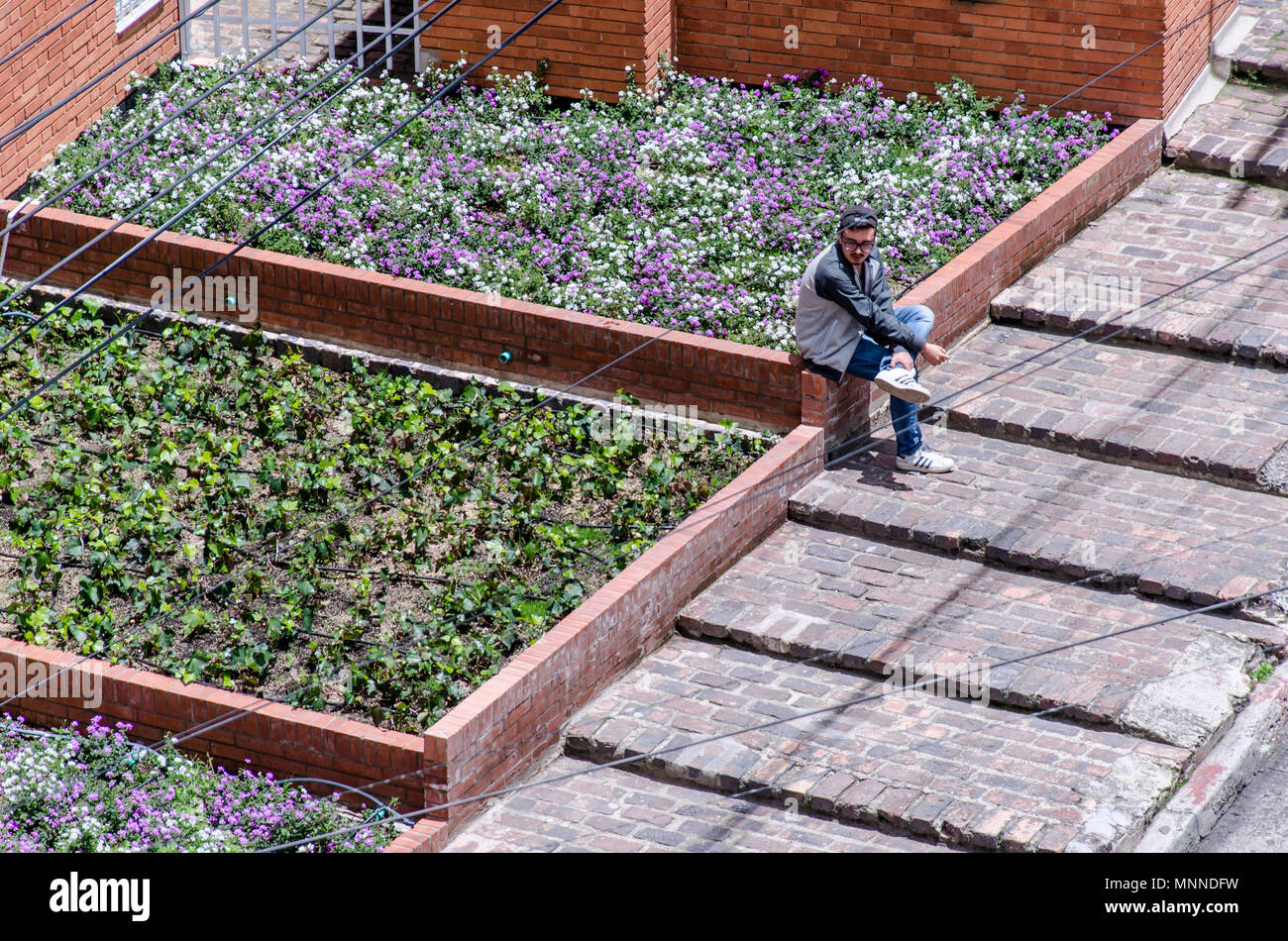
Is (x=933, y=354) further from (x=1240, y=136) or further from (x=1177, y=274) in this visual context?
(x=1240, y=136)

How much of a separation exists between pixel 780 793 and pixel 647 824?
612 millimetres

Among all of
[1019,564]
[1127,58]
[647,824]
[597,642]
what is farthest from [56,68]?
[647,824]

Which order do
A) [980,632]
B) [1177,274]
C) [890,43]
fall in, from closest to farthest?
1. [980,632]
2. [1177,274]
3. [890,43]

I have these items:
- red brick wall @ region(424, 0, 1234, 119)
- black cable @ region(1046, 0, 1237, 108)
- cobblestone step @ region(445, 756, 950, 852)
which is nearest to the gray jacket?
cobblestone step @ region(445, 756, 950, 852)

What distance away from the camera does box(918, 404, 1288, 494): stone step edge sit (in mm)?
10422

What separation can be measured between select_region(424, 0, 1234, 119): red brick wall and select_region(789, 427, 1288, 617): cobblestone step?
3909 millimetres

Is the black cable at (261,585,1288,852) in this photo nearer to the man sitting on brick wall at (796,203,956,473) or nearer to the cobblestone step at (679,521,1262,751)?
the cobblestone step at (679,521,1262,751)

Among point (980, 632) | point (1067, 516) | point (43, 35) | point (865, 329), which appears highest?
point (43, 35)

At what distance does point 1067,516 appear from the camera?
1022 cm

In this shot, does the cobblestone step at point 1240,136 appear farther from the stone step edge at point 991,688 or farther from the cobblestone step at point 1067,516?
the stone step edge at point 991,688

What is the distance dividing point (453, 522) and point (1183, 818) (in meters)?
4.10

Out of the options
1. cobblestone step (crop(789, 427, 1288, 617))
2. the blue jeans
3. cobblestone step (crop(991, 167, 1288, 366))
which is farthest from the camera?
cobblestone step (crop(991, 167, 1288, 366))

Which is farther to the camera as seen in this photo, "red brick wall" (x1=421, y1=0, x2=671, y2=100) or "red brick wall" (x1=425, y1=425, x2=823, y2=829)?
"red brick wall" (x1=421, y1=0, x2=671, y2=100)

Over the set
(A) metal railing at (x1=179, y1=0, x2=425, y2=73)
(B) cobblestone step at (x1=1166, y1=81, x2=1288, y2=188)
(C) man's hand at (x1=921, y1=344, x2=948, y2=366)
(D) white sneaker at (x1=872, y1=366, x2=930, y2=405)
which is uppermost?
(A) metal railing at (x1=179, y1=0, x2=425, y2=73)
